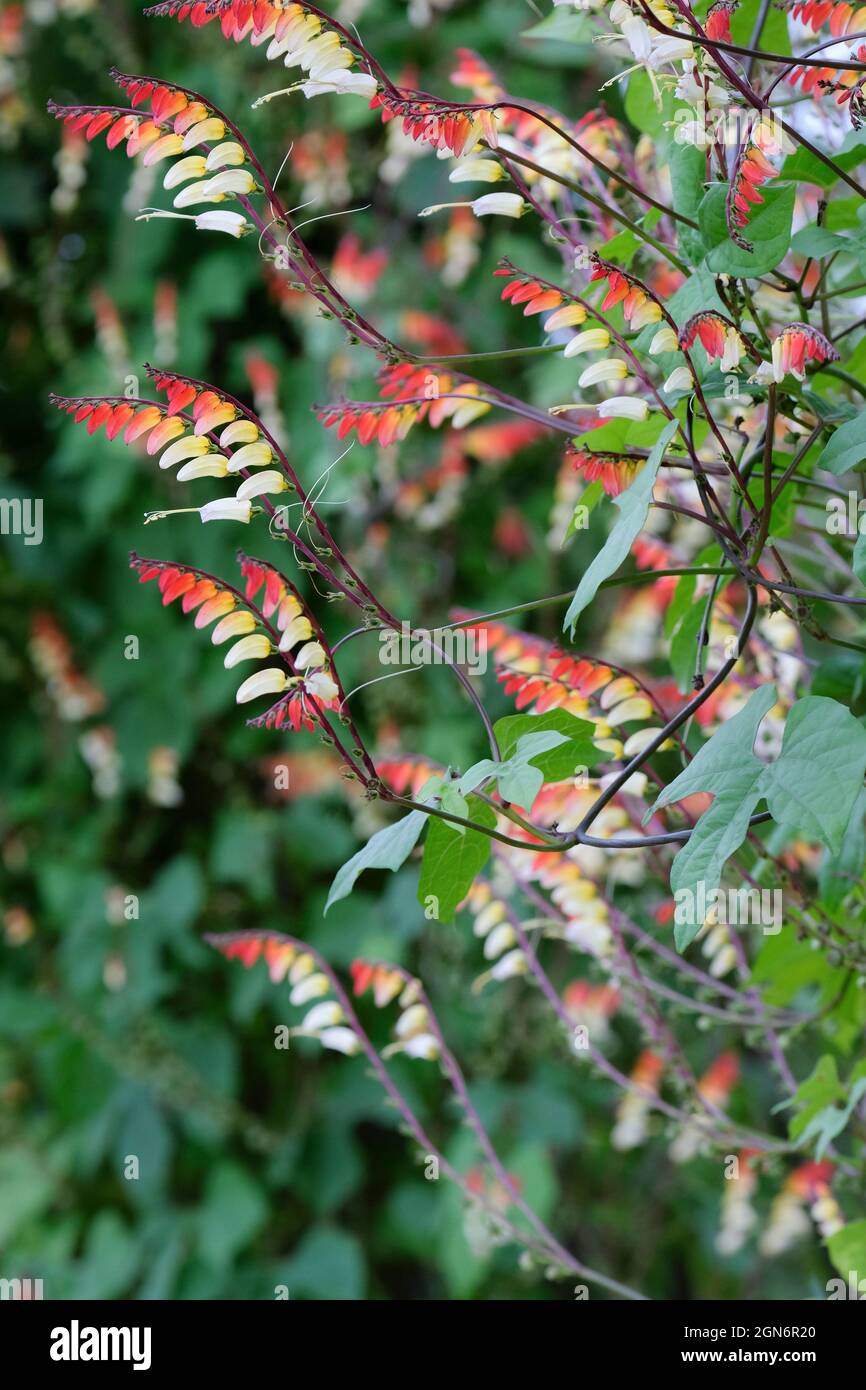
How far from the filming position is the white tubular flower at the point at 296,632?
26.7 inches

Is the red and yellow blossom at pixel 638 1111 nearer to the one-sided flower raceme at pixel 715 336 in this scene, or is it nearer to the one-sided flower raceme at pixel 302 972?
the one-sided flower raceme at pixel 302 972

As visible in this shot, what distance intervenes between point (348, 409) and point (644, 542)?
1.07ft

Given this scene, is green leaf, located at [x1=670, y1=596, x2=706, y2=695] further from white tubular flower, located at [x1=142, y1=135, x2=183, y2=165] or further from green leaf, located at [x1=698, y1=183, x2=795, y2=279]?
white tubular flower, located at [x1=142, y1=135, x2=183, y2=165]

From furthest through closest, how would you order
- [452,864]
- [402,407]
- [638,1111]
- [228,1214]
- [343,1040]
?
[228,1214] → [638,1111] → [343,1040] → [402,407] → [452,864]

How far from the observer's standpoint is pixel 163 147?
0.70 meters

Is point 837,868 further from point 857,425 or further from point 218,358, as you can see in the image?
point 218,358

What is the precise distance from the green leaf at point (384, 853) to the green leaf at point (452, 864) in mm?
30

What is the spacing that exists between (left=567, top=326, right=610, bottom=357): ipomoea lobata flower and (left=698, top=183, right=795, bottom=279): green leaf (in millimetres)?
89

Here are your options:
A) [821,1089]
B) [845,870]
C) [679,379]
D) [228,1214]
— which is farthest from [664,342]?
[228,1214]

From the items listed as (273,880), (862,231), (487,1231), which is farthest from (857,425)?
(273,880)

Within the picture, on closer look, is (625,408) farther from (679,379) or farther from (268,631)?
(268,631)

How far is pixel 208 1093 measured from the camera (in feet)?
7.77

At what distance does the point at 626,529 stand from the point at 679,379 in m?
0.10

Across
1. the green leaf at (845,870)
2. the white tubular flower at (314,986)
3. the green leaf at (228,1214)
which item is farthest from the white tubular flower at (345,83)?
the green leaf at (228,1214)
